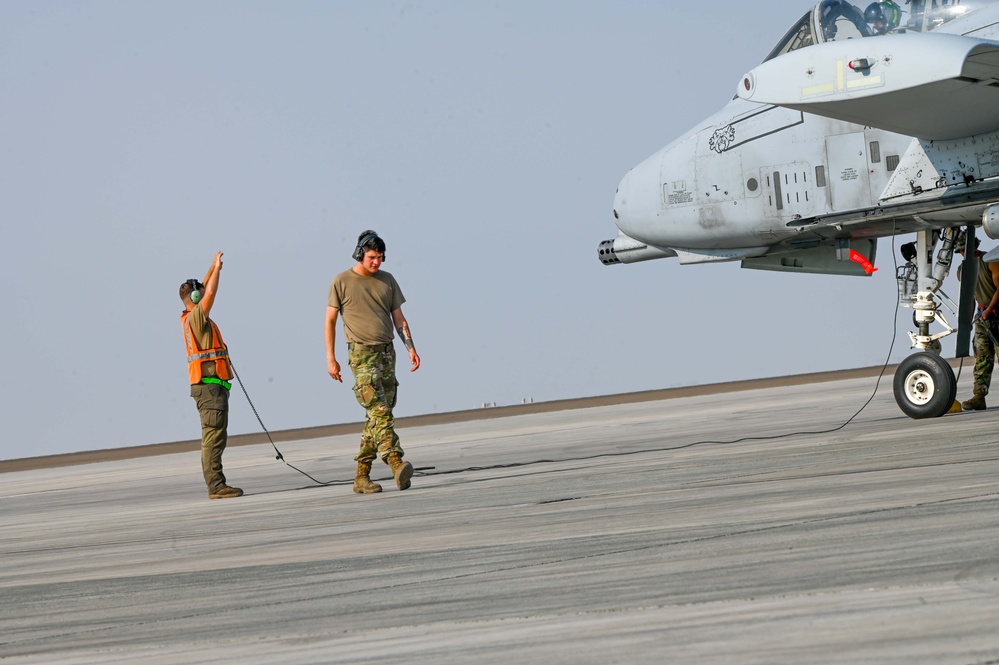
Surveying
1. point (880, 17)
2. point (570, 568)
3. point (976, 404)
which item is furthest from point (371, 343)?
point (976, 404)

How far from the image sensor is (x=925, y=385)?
13.5m

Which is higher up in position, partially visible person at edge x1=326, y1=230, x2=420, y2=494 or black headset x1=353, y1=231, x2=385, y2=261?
black headset x1=353, y1=231, x2=385, y2=261

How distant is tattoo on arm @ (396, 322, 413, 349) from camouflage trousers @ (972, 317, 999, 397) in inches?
300

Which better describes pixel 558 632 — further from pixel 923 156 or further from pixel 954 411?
pixel 954 411

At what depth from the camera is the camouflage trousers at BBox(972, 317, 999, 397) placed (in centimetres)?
1545

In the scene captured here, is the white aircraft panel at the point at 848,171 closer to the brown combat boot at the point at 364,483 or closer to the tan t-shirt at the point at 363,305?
the tan t-shirt at the point at 363,305

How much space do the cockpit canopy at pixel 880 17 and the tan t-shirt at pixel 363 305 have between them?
18.0ft

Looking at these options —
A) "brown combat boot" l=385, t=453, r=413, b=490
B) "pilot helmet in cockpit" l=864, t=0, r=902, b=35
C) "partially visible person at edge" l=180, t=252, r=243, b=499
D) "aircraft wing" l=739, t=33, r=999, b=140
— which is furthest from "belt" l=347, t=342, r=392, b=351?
"pilot helmet in cockpit" l=864, t=0, r=902, b=35

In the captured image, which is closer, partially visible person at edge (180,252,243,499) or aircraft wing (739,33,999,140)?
aircraft wing (739,33,999,140)


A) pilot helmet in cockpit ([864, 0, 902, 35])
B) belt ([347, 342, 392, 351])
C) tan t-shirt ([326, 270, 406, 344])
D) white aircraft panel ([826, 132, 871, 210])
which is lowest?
belt ([347, 342, 392, 351])

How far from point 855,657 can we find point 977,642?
1.19 feet

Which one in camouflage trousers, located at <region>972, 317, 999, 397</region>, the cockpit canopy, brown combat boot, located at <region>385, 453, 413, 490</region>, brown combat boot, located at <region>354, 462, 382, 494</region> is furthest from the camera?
camouflage trousers, located at <region>972, 317, 999, 397</region>

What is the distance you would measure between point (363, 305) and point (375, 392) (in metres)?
0.83

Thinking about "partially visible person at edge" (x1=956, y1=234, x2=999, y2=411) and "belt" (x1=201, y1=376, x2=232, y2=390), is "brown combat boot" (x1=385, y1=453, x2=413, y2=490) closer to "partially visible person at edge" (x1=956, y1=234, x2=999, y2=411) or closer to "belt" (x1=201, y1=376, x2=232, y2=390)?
"belt" (x1=201, y1=376, x2=232, y2=390)
